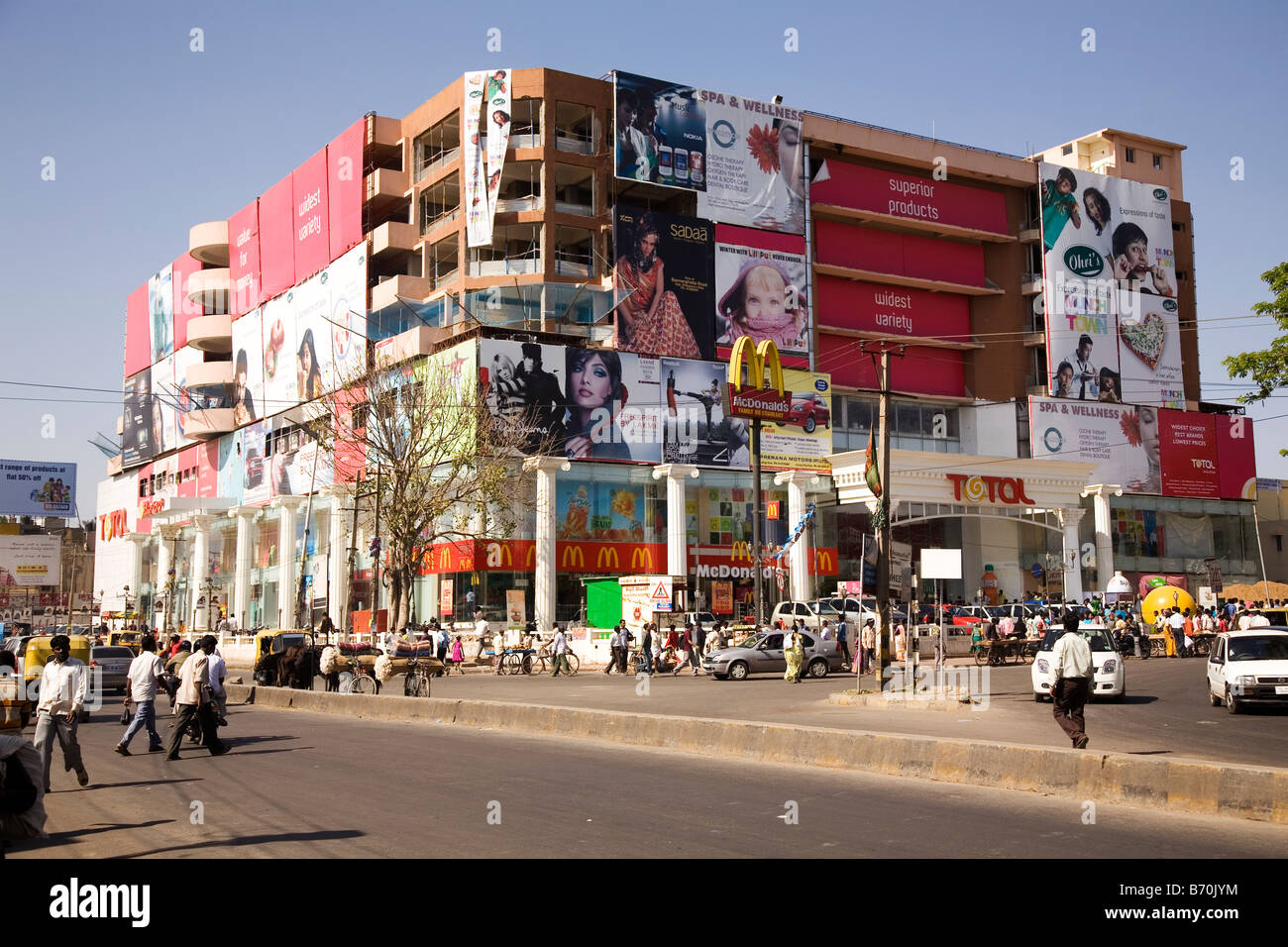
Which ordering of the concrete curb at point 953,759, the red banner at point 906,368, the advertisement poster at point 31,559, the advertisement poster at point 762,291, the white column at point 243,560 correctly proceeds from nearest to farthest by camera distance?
the concrete curb at point 953,759 < the advertisement poster at point 762,291 < the red banner at point 906,368 < the white column at point 243,560 < the advertisement poster at point 31,559

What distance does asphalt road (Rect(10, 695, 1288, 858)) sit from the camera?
902cm

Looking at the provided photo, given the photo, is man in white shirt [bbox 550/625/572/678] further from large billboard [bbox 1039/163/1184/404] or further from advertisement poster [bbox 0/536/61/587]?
advertisement poster [bbox 0/536/61/587]

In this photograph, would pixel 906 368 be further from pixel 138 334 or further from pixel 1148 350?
pixel 138 334

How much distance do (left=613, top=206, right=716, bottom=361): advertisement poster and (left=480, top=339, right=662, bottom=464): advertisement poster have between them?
5.27 feet

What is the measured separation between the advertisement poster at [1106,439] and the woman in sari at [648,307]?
75.2 ft

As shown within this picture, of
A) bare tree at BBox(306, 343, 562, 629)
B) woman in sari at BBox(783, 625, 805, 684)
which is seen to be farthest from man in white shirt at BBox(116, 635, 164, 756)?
bare tree at BBox(306, 343, 562, 629)

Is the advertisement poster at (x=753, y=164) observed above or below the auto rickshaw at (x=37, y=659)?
above

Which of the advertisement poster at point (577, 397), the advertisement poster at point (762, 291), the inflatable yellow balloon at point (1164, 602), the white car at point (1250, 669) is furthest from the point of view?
the advertisement poster at point (762, 291)

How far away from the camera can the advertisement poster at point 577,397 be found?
179 feet

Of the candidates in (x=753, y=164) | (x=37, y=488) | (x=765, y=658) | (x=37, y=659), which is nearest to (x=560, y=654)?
(x=765, y=658)

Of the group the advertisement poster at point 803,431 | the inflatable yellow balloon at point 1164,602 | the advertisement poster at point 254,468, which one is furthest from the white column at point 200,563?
the inflatable yellow balloon at point 1164,602

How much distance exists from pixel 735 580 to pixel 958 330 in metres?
26.0

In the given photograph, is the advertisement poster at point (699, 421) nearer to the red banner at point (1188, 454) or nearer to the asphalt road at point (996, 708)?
the asphalt road at point (996, 708)
